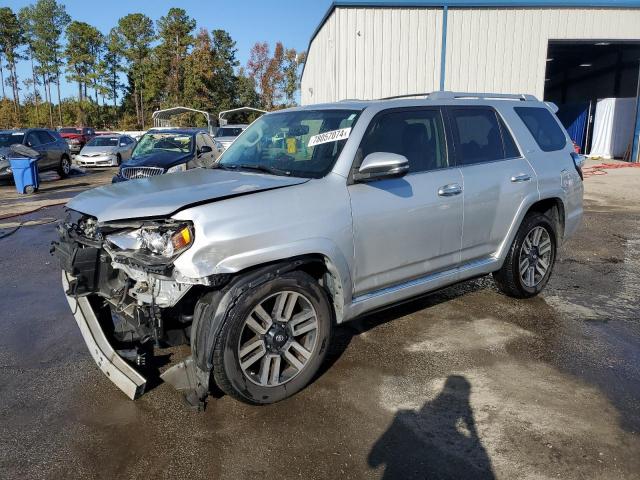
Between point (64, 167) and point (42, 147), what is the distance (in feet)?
5.17

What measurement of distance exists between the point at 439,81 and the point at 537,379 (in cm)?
1675

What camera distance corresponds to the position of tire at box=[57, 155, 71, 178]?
63.0ft

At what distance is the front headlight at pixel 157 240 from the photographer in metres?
2.98

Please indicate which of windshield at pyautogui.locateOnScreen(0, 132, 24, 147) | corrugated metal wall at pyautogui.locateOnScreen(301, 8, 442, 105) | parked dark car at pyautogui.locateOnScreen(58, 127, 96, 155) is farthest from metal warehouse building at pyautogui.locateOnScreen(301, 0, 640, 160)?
parked dark car at pyautogui.locateOnScreen(58, 127, 96, 155)

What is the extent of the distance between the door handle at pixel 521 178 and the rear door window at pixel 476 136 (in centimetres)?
22

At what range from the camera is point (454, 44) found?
18.7 metres

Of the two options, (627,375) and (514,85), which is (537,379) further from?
(514,85)

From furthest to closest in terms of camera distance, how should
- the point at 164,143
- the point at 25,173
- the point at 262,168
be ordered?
the point at 25,173
the point at 164,143
the point at 262,168

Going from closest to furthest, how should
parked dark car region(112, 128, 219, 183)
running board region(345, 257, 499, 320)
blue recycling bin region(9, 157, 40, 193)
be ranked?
1. running board region(345, 257, 499, 320)
2. parked dark car region(112, 128, 219, 183)
3. blue recycling bin region(9, 157, 40, 193)

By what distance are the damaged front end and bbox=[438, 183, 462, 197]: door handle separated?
78.9 inches

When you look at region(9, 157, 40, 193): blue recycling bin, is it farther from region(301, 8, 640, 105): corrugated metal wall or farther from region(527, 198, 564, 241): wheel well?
region(527, 198, 564, 241): wheel well

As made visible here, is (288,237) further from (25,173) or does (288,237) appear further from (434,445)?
(25,173)

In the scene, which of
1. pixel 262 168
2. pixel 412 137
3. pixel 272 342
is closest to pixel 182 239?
pixel 272 342

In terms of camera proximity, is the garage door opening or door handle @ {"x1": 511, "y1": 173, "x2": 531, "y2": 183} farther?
the garage door opening
